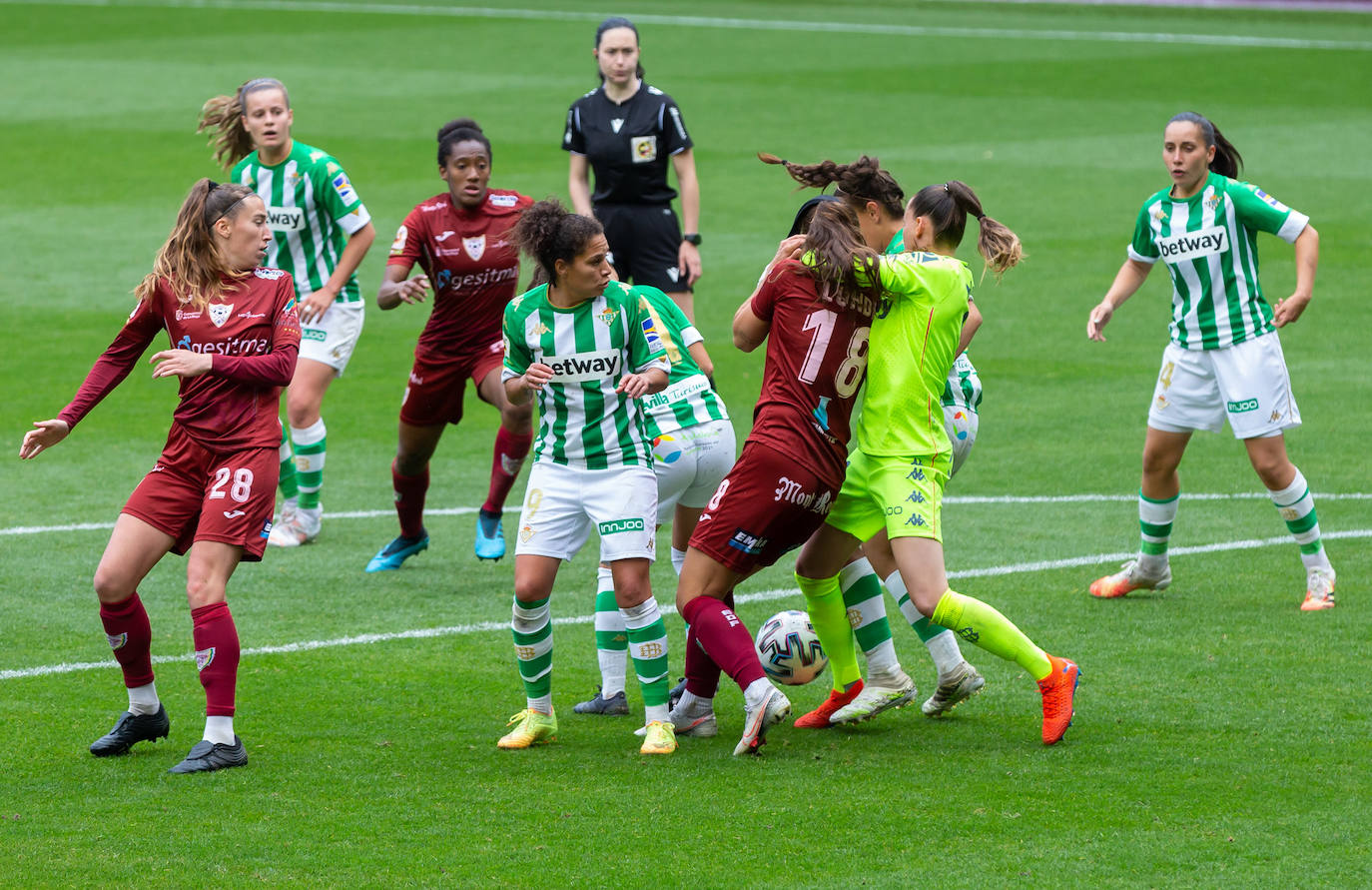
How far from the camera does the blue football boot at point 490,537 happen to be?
9438 millimetres

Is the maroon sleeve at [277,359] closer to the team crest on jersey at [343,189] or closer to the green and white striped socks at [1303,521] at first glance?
the team crest on jersey at [343,189]

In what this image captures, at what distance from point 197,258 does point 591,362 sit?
1454 mm

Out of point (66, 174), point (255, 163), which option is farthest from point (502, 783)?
point (66, 174)

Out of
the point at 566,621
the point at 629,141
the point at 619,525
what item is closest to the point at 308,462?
the point at 566,621

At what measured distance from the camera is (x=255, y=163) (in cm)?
987

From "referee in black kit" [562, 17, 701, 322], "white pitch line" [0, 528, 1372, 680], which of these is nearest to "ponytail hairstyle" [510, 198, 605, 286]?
"white pitch line" [0, 528, 1372, 680]

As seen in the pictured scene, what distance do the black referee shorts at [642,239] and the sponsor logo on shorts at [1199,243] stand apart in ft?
10.5

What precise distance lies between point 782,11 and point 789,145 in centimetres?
1781

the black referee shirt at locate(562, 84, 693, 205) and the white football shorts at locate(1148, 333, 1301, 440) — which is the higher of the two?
the black referee shirt at locate(562, 84, 693, 205)

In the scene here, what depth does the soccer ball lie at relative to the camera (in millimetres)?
7016

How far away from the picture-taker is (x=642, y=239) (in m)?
10.6

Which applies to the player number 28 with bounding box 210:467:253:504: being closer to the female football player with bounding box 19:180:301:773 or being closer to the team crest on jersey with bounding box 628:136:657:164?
the female football player with bounding box 19:180:301:773

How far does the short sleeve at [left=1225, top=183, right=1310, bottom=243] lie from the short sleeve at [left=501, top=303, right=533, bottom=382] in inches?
142

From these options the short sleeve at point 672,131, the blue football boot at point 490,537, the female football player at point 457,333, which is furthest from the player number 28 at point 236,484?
the short sleeve at point 672,131
